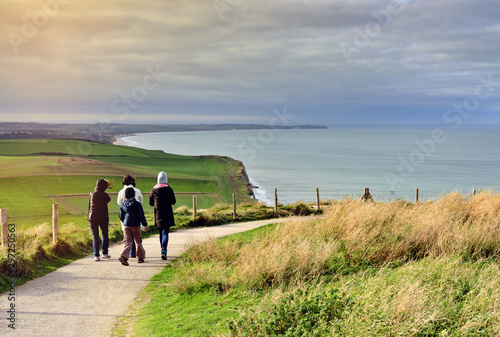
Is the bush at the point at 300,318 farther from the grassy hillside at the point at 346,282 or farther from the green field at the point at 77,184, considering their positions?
the green field at the point at 77,184

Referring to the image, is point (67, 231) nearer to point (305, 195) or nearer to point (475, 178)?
point (305, 195)

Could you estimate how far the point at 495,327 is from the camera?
17.8ft

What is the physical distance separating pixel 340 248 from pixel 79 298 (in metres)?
5.46

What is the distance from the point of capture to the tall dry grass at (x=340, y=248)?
8.41 m

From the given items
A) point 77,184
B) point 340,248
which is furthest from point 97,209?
point 77,184

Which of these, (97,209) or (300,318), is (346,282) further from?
(97,209)

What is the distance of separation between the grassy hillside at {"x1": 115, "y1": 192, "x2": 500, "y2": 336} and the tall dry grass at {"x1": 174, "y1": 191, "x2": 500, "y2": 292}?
2cm

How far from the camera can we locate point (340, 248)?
997 centimetres

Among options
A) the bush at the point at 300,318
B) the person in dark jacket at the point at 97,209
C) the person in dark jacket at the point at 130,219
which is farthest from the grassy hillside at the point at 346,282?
the person in dark jacket at the point at 97,209

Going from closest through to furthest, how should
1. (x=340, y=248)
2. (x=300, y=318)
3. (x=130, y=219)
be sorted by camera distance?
(x=300, y=318), (x=340, y=248), (x=130, y=219)

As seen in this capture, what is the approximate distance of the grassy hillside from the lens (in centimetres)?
578

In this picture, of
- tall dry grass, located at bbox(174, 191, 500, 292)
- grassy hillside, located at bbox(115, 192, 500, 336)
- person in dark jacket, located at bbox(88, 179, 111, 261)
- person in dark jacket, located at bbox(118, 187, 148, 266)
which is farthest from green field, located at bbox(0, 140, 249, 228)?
grassy hillside, located at bbox(115, 192, 500, 336)

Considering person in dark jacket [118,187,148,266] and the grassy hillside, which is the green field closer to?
person in dark jacket [118,187,148,266]

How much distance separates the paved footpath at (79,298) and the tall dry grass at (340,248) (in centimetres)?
111
